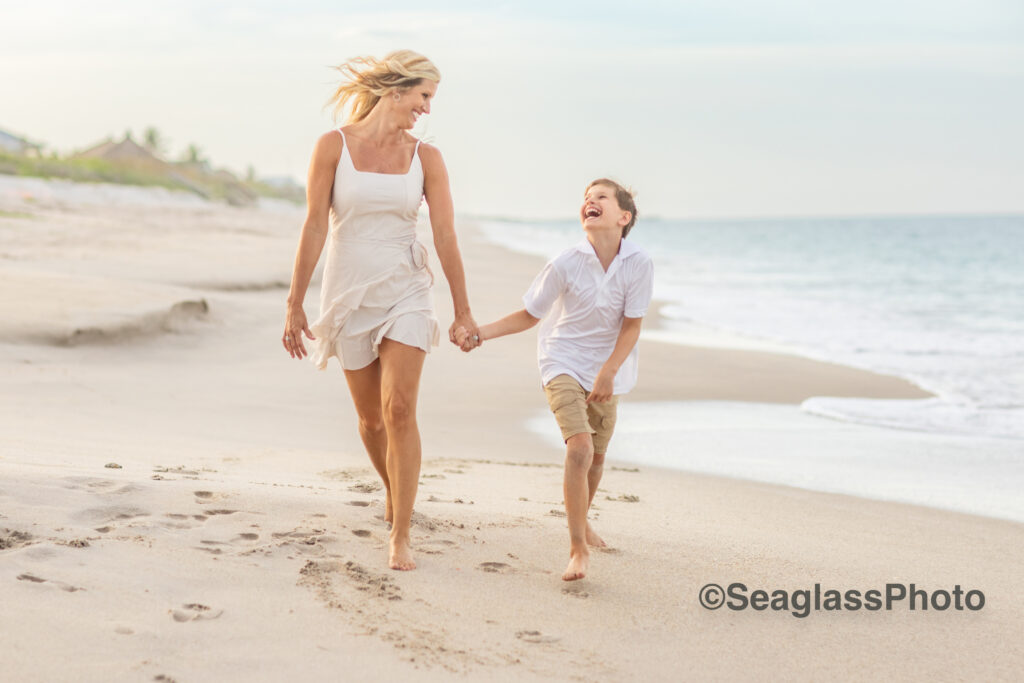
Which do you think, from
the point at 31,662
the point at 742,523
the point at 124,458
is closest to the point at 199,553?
the point at 31,662

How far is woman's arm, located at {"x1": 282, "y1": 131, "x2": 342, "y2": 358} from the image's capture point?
12.5ft

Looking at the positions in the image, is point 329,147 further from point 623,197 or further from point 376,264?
point 623,197

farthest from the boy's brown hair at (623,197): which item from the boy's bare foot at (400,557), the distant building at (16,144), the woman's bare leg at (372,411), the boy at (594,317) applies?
the distant building at (16,144)

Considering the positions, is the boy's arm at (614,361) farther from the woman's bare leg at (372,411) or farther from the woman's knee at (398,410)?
the woman's bare leg at (372,411)

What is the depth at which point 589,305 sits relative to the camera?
4.10m

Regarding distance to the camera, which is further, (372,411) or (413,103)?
(372,411)

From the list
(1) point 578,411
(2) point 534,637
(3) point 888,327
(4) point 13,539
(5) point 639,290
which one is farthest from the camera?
(3) point 888,327

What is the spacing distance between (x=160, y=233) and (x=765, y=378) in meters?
14.0

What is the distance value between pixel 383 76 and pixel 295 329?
1062mm

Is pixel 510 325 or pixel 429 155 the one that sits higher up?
pixel 429 155

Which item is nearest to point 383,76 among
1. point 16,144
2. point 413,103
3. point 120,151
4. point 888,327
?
point 413,103

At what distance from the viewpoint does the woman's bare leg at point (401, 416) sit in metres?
3.78

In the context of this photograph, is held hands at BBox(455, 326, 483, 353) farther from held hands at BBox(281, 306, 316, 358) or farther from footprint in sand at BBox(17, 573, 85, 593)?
footprint in sand at BBox(17, 573, 85, 593)

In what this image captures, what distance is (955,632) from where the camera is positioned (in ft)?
11.8
